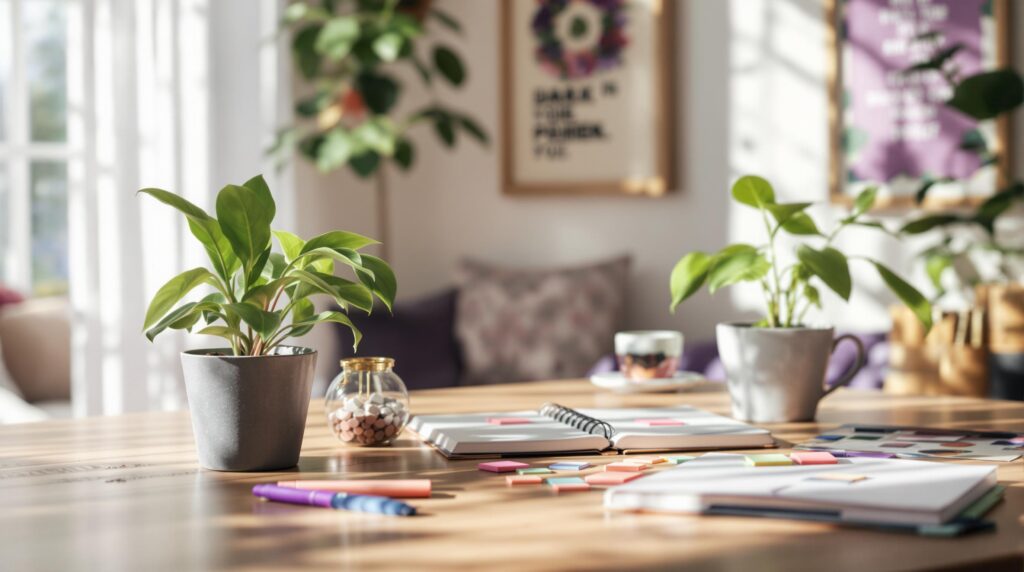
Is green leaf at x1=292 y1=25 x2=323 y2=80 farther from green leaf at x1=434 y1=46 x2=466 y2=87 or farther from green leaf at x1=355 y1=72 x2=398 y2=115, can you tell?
green leaf at x1=434 y1=46 x2=466 y2=87

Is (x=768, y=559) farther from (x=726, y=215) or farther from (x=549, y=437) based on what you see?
(x=726, y=215)

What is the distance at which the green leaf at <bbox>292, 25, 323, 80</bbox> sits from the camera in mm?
3760

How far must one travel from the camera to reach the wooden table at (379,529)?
89 centimetres

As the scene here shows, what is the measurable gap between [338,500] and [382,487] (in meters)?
0.06

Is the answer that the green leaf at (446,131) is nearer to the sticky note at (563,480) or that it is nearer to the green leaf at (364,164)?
the green leaf at (364,164)

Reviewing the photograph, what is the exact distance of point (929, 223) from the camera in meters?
2.72


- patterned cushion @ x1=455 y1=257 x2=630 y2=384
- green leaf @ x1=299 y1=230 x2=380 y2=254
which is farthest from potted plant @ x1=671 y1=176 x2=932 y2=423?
patterned cushion @ x1=455 y1=257 x2=630 y2=384

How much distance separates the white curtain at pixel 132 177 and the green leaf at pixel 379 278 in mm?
2535

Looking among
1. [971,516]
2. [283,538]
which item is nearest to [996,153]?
[971,516]

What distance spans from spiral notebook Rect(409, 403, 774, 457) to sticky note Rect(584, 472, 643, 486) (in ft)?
0.57

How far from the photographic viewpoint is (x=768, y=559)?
890mm

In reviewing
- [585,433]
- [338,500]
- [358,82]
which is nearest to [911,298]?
[585,433]

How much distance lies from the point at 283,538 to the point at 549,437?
468mm

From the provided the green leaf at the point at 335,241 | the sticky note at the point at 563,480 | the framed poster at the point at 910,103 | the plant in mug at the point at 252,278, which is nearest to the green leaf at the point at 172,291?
the plant in mug at the point at 252,278
